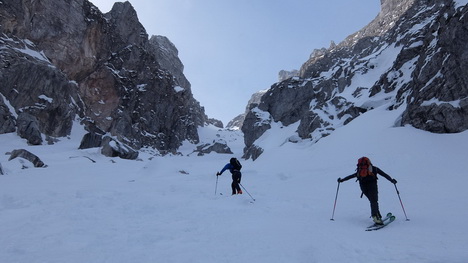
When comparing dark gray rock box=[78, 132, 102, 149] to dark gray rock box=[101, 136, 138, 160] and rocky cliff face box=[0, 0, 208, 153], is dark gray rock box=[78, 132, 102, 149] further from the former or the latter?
rocky cliff face box=[0, 0, 208, 153]

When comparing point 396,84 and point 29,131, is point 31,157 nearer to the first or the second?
point 29,131

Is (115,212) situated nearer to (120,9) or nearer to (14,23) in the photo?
(14,23)

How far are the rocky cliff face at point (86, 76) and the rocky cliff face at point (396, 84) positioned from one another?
99.1ft

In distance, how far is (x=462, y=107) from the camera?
61.9 feet

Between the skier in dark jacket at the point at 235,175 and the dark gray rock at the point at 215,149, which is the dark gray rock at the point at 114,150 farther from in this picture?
the dark gray rock at the point at 215,149

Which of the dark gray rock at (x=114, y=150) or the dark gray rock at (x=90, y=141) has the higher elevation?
the dark gray rock at (x=90, y=141)

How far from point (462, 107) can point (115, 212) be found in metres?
21.8

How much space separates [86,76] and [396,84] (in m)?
67.8

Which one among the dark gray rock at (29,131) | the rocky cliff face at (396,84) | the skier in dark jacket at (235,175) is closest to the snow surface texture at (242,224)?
the skier in dark jacket at (235,175)

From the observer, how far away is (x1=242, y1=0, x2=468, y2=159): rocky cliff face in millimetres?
20547

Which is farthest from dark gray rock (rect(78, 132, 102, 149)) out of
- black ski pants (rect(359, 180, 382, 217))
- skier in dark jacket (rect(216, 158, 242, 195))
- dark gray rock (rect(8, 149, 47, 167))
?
black ski pants (rect(359, 180, 382, 217))

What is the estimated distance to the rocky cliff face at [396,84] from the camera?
20547 millimetres

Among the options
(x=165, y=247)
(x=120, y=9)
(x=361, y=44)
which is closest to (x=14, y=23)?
(x=120, y=9)

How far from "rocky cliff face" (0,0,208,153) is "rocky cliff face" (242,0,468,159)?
30.2m
